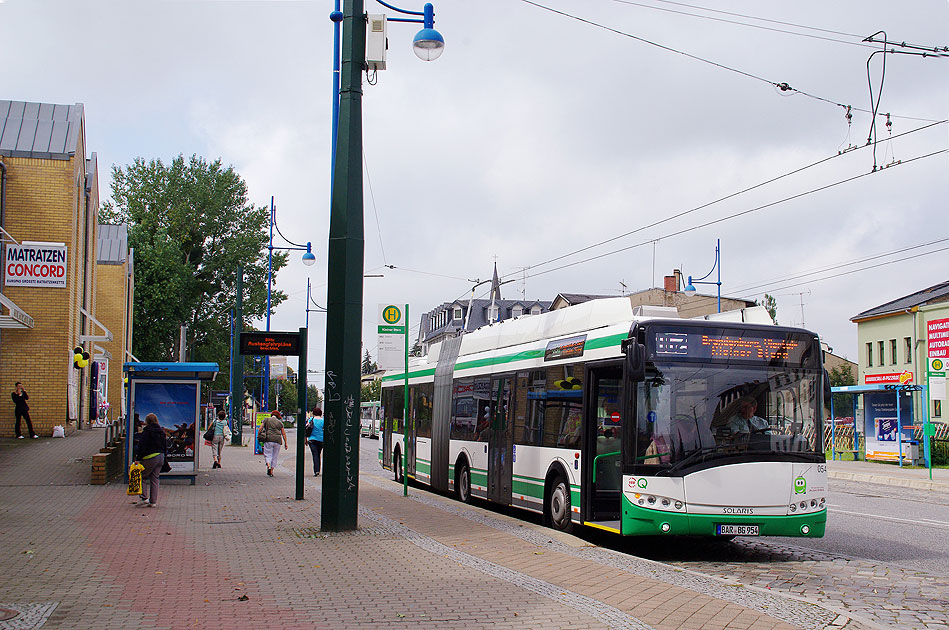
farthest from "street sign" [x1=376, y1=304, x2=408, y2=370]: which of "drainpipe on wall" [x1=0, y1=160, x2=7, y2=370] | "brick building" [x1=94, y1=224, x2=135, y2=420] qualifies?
"brick building" [x1=94, y1=224, x2=135, y2=420]

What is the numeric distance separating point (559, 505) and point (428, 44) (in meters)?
6.22

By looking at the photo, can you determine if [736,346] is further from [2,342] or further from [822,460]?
[2,342]

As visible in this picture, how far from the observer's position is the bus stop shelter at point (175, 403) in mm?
18875

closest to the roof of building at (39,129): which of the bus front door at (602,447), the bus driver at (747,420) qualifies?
the bus front door at (602,447)

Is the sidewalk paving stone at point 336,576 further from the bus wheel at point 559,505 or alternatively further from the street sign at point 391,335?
the street sign at point 391,335

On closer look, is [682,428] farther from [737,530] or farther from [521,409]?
[521,409]

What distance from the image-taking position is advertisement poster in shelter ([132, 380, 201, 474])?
1914 centimetres

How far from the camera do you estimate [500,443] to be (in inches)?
600

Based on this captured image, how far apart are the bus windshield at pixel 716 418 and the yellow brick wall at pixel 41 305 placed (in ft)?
67.7

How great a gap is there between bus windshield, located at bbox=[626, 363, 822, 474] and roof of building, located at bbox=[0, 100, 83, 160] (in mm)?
22375

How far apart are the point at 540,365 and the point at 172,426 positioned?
8993mm

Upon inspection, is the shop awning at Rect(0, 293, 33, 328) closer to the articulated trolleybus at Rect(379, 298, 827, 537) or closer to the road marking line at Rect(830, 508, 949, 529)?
the articulated trolleybus at Rect(379, 298, 827, 537)

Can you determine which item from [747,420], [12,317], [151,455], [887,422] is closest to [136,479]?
[151,455]

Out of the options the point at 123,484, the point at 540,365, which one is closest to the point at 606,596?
the point at 540,365
